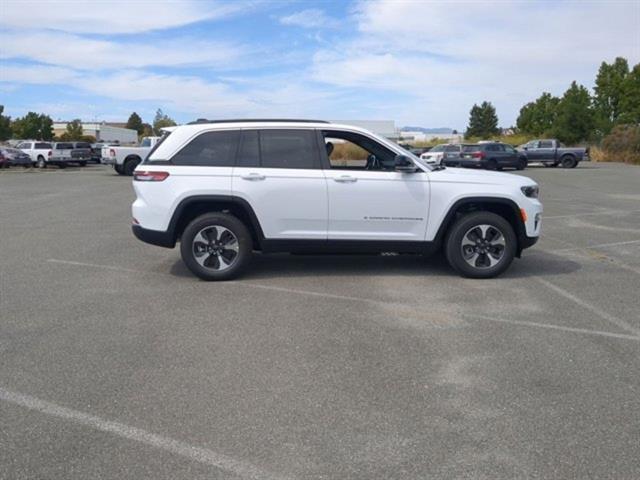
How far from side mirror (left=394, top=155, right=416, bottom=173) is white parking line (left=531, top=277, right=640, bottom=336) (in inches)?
80.6

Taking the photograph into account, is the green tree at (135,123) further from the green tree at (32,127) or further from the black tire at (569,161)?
the black tire at (569,161)

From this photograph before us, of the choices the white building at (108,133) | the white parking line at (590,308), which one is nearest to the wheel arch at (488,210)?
the white parking line at (590,308)

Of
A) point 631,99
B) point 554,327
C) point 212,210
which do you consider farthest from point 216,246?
point 631,99

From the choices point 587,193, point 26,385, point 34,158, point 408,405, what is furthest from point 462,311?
point 34,158

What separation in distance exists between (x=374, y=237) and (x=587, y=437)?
4.03 meters

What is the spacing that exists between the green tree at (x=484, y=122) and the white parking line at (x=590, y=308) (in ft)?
301

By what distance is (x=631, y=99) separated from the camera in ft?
185

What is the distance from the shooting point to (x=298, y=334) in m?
5.48

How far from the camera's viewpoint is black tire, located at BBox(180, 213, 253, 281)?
7.30 meters

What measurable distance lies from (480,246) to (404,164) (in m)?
1.36

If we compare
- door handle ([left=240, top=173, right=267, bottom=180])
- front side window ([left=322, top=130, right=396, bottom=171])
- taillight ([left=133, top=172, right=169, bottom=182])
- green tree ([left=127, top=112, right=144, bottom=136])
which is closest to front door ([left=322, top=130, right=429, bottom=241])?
front side window ([left=322, top=130, right=396, bottom=171])

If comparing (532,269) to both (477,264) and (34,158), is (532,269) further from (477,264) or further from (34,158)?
(34,158)

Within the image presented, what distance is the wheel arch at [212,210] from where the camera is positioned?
723 cm

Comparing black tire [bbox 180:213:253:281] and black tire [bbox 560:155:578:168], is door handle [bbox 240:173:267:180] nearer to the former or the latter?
black tire [bbox 180:213:253:281]
